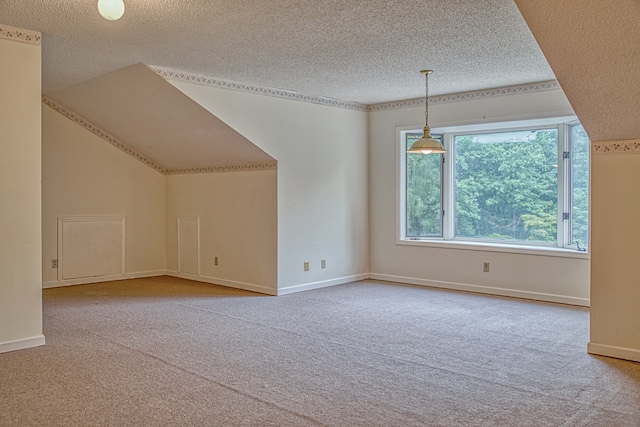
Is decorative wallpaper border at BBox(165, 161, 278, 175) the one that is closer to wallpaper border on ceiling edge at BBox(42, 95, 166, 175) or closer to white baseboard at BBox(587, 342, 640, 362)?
wallpaper border on ceiling edge at BBox(42, 95, 166, 175)

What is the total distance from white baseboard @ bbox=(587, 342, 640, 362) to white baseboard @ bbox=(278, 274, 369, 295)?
3.37m

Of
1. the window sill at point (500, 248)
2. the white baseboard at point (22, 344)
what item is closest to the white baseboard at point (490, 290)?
the window sill at point (500, 248)

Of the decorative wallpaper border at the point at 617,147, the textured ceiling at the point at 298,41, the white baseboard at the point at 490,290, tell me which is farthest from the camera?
the white baseboard at the point at 490,290

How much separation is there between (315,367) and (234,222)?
3.41 m

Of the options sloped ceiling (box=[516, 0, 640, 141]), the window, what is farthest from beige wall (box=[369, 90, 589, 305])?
sloped ceiling (box=[516, 0, 640, 141])

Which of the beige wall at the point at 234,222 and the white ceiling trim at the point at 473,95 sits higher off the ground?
the white ceiling trim at the point at 473,95

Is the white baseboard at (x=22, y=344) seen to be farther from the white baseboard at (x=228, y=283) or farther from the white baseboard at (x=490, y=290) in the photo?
the white baseboard at (x=490, y=290)

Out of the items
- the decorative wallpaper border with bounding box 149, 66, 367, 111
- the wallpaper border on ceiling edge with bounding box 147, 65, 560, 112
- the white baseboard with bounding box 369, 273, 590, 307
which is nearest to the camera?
the decorative wallpaper border with bounding box 149, 66, 367, 111

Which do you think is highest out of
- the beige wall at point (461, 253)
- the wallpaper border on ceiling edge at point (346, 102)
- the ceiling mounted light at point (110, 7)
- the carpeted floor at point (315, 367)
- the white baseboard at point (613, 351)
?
the wallpaper border on ceiling edge at point (346, 102)

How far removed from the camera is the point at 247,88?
19.6ft

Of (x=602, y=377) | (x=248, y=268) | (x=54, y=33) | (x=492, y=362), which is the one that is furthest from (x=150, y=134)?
(x=602, y=377)

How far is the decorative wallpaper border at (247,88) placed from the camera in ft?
17.5

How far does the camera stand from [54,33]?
4.13 meters

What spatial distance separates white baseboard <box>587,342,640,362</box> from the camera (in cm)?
380
